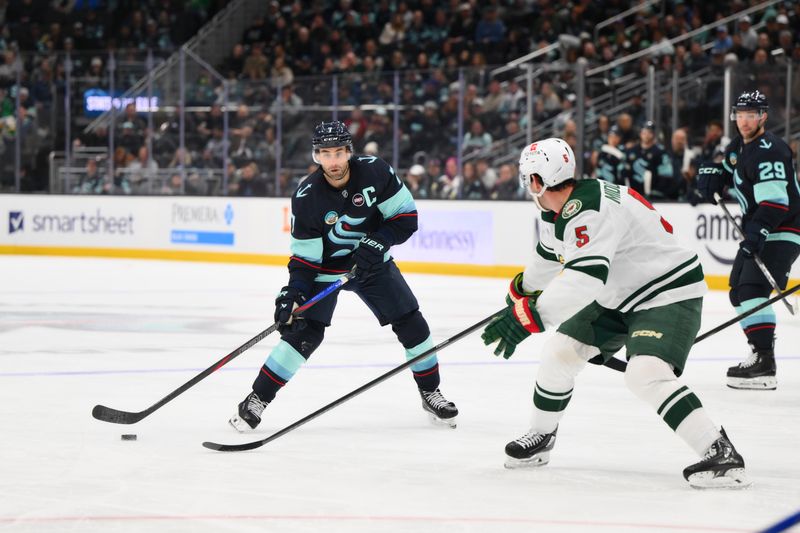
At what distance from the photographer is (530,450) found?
3.84 meters

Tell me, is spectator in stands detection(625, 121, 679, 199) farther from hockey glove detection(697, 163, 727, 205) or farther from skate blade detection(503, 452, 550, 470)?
skate blade detection(503, 452, 550, 470)

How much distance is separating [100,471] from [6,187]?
37.3 ft

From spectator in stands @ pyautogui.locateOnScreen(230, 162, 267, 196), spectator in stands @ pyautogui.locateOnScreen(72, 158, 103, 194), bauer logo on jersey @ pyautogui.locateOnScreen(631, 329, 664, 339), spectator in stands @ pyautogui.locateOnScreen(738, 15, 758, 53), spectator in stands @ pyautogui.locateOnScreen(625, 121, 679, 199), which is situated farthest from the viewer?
spectator in stands @ pyautogui.locateOnScreen(72, 158, 103, 194)

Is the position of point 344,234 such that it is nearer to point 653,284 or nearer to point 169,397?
point 169,397

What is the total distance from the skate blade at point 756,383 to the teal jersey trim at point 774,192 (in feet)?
2.55

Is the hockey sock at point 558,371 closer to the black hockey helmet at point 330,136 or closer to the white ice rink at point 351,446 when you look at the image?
the white ice rink at point 351,446

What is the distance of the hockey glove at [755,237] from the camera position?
5.55 metres

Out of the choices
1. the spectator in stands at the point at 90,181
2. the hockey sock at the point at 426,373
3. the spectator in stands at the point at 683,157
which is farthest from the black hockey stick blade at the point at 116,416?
the spectator in stands at the point at 90,181

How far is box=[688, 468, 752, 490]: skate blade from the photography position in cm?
348

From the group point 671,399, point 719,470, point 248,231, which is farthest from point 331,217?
point 248,231

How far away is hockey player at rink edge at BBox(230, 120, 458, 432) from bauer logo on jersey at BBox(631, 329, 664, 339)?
1.16 m

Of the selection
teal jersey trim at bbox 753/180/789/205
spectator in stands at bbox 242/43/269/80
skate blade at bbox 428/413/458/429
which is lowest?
skate blade at bbox 428/413/458/429

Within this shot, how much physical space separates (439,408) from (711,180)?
2.11 metres

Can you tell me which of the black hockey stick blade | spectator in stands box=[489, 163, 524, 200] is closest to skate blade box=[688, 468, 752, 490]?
the black hockey stick blade
